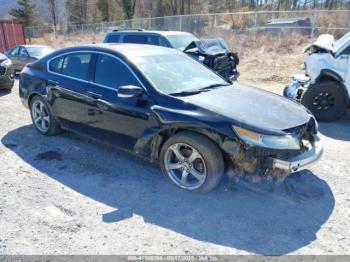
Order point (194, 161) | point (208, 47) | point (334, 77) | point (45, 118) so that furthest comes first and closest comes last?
point (208, 47) → point (334, 77) → point (45, 118) → point (194, 161)

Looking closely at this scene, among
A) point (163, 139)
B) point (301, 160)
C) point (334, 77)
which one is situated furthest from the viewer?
point (334, 77)

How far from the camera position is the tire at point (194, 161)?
3.43 metres

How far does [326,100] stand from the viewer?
6.39m

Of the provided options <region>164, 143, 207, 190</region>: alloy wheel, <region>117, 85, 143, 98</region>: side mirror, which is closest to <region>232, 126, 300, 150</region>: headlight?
<region>164, 143, 207, 190</region>: alloy wheel

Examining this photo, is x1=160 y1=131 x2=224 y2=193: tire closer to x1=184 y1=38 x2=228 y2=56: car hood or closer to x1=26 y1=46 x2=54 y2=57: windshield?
x1=184 y1=38 x2=228 y2=56: car hood

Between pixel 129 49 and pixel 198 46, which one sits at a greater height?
pixel 129 49

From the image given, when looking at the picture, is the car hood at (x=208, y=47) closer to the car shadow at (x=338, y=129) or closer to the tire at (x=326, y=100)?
the tire at (x=326, y=100)

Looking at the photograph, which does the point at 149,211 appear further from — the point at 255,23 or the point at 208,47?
the point at 255,23

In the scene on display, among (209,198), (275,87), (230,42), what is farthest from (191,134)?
(230,42)

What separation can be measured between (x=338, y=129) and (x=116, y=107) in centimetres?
439

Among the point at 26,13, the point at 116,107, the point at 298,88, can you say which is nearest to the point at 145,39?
the point at 298,88

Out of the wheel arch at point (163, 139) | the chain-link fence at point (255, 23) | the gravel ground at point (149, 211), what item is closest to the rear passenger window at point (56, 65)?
the gravel ground at point (149, 211)

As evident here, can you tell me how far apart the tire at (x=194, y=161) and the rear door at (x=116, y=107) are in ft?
1.28

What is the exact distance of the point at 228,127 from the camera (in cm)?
330
